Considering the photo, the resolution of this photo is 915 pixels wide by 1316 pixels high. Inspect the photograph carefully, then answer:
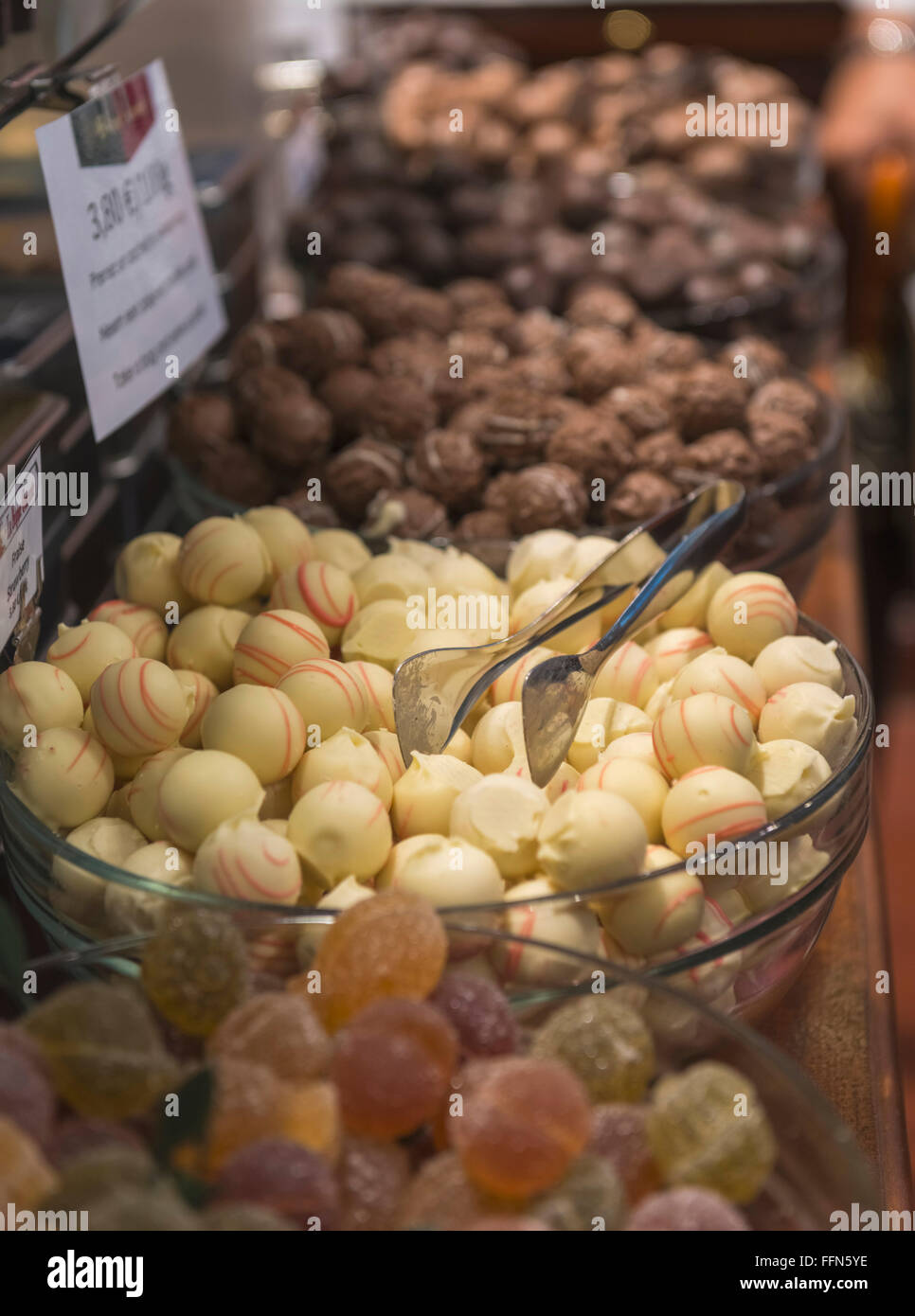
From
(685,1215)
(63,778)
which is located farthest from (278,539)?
(685,1215)

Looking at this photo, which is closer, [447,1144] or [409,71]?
[447,1144]

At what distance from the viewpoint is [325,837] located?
2.38ft

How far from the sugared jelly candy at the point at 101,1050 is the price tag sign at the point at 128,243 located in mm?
608

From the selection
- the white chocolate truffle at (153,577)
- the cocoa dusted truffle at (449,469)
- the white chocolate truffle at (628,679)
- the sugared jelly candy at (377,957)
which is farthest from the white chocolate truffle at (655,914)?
the cocoa dusted truffle at (449,469)

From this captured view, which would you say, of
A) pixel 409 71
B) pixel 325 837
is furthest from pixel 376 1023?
pixel 409 71

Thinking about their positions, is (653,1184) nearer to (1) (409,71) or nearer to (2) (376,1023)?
(2) (376,1023)

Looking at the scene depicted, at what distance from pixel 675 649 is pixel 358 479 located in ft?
1.25

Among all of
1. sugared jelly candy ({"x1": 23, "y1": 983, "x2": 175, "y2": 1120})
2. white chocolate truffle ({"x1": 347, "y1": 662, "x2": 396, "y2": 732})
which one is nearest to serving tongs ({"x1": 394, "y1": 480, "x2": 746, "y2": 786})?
white chocolate truffle ({"x1": 347, "y1": 662, "x2": 396, "y2": 732})

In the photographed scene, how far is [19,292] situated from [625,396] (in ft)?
1.99

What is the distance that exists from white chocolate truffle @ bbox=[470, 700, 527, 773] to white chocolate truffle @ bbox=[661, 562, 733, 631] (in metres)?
0.18

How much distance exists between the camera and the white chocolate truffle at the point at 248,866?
2.26 feet

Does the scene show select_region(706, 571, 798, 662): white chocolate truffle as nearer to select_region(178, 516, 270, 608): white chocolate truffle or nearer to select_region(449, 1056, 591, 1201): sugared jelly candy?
select_region(178, 516, 270, 608): white chocolate truffle

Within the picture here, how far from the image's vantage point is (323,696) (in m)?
0.82

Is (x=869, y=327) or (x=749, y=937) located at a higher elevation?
(x=869, y=327)
